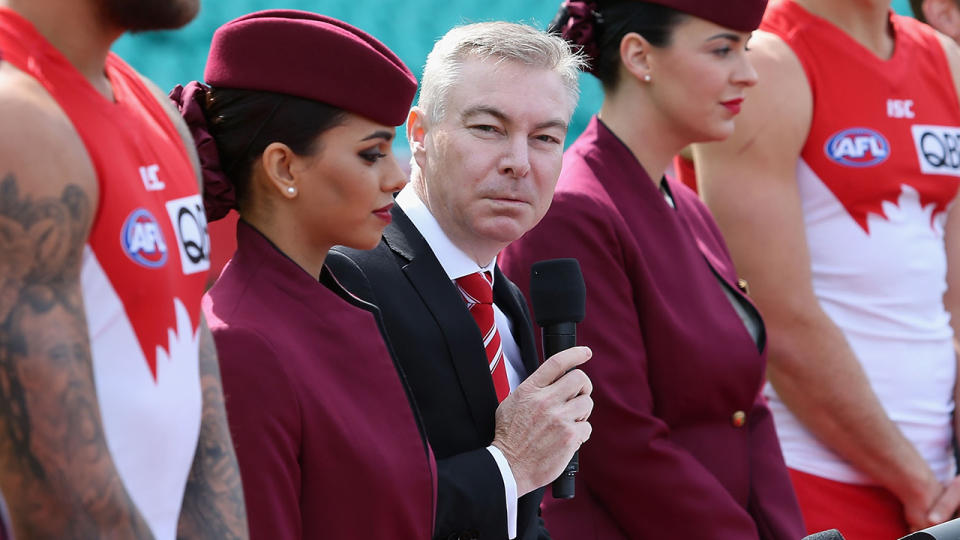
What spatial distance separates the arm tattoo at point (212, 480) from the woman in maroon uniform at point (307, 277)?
123 mm

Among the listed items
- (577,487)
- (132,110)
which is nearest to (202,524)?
(132,110)

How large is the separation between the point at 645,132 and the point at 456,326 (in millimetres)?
928

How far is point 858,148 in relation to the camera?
11.9 ft

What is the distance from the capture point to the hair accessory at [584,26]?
10.9ft

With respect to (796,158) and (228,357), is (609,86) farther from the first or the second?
(228,357)

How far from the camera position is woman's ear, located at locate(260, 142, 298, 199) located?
7.48ft

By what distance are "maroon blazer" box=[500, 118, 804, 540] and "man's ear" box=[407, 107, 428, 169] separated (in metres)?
0.37

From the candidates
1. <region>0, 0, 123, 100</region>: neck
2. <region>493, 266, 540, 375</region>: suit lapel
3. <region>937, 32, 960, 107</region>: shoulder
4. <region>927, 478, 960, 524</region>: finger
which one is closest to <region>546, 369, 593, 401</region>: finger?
<region>493, 266, 540, 375</region>: suit lapel

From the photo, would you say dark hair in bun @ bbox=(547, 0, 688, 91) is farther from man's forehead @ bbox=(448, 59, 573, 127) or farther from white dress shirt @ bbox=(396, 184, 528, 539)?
white dress shirt @ bbox=(396, 184, 528, 539)

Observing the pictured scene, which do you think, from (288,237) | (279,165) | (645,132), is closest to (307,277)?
(288,237)

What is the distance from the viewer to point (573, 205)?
305 cm

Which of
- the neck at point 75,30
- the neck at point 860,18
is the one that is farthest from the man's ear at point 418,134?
the neck at point 860,18

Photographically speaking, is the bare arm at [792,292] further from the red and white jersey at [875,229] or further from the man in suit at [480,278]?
the man in suit at [480,278]

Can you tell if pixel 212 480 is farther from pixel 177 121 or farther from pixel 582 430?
pixel 582 430
